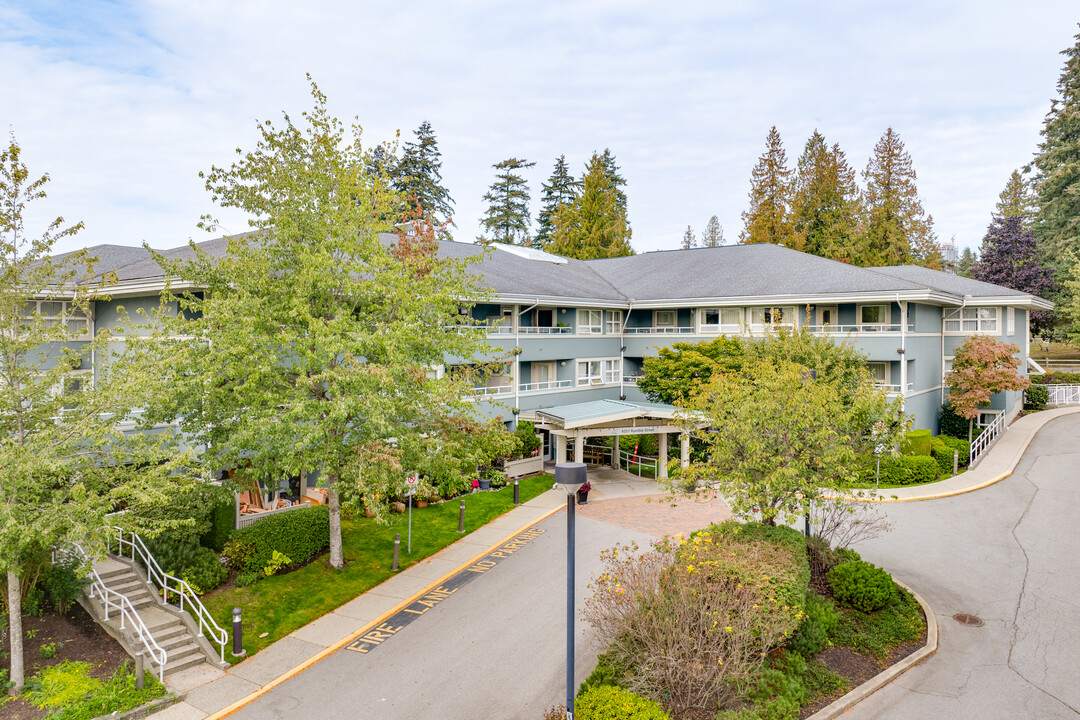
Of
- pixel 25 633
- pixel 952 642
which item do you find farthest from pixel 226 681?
pixel 952 642

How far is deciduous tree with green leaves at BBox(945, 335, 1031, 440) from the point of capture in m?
30.3

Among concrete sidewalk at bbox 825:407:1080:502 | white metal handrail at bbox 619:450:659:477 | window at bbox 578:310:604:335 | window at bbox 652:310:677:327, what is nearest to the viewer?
concrete sidewalk at bbox 825:407:1080:502

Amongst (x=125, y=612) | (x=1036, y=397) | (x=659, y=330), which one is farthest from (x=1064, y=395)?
(x=125, y=612)

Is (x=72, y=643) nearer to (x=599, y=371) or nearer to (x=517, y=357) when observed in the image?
(x=517, y=357)

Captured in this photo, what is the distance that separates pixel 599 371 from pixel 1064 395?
3058 centimetres

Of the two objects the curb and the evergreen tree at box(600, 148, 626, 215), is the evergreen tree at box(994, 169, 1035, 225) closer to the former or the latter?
the evergreen tree at box(600, 148, 626, 215)

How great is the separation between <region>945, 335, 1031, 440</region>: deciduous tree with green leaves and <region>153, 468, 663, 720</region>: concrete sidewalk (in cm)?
2305

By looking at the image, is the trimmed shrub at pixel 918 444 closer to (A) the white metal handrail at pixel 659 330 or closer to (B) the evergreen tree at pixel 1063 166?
(A) the white metal handrail at pixel 659 330

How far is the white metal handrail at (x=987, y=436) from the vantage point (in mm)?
28977

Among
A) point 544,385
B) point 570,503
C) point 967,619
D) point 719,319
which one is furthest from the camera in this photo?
point 719,319

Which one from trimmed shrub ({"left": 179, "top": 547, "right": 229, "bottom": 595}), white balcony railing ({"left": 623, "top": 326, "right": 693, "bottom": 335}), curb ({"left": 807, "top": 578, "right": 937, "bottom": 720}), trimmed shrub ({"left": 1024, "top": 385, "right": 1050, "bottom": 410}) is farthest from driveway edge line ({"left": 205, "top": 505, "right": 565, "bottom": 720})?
trimmed shrub ({"left": 1024, "top": 385, "right": 1050, "bottom": 410})

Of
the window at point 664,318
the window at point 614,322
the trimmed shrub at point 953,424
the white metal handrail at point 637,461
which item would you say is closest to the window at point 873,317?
the trimmed shrub at point 953,424

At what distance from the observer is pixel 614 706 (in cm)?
946

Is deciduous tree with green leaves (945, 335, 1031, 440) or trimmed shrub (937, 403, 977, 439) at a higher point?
deciduous tree with green leaves (945, 335, 1031, 440)
